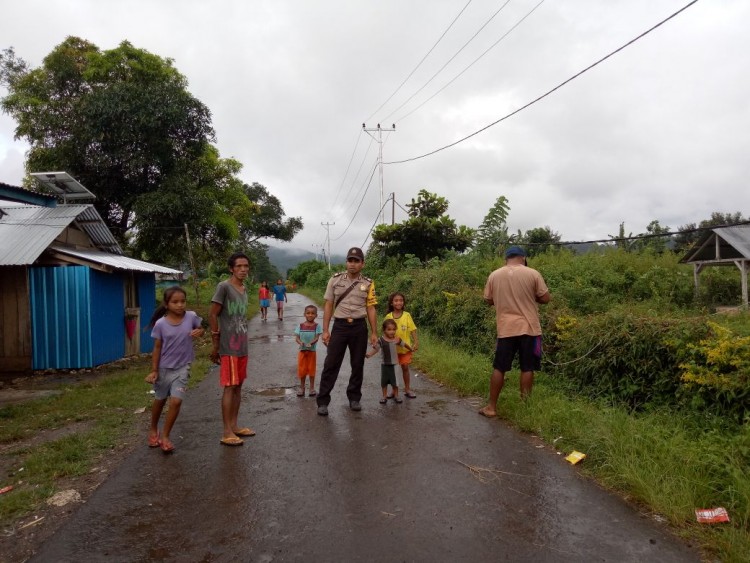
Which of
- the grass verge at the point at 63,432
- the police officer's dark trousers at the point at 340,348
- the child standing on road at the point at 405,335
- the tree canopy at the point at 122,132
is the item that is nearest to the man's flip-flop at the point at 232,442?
the grass verge at the point at 63,432

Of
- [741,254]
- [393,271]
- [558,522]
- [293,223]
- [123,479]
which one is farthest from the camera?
[293,223]

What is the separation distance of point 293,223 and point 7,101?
36.1 metres

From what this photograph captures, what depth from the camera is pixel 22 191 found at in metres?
8.61

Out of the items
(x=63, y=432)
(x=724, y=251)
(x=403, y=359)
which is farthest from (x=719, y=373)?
(x=724, y=251)

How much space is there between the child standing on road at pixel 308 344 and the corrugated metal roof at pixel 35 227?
219 inches

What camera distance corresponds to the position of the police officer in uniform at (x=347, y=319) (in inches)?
224

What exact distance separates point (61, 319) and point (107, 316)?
883 mm

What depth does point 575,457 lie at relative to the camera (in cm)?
414

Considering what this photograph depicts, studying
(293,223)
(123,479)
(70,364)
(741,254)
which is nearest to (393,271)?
(741,254)

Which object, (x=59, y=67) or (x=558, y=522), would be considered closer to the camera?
(x=558, y=522)

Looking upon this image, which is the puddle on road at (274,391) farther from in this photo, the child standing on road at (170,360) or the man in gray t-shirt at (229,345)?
the child standing on road at (170,360)

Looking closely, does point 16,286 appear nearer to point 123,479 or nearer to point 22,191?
point 22,191

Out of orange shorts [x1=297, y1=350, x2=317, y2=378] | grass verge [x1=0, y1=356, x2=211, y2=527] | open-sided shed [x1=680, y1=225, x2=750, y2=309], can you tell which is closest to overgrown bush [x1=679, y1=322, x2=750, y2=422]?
orange shorts [x1=297, y1=350, x2=317, y2=378]

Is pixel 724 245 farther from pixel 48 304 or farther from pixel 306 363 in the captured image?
pixel 48 304
